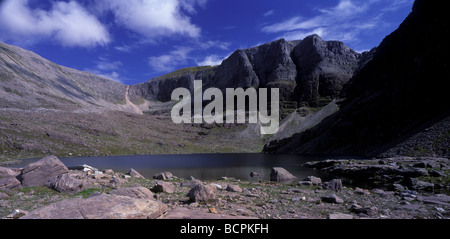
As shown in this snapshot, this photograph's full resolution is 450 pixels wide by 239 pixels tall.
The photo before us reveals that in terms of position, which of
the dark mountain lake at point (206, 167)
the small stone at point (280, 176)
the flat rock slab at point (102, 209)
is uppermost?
the flat rock slab at point (102, 209)

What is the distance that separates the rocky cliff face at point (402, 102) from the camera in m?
82.9

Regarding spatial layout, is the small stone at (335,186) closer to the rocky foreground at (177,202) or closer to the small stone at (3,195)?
the rocky foreground at (177,202)

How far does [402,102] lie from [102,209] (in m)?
120

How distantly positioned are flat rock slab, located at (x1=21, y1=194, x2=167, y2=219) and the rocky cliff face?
7012 cm

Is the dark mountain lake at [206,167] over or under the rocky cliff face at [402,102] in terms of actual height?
under

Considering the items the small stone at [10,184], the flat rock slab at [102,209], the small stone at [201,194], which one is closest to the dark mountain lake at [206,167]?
the small stone at [201,194]

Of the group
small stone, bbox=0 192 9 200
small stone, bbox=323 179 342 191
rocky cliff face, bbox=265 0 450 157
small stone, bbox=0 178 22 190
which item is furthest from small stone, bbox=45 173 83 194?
rocky cliff face, bbox=265 0 450 157

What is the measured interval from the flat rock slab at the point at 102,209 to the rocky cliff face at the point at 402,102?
70.1 meters

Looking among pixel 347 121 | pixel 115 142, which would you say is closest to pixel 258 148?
pixel 347 121

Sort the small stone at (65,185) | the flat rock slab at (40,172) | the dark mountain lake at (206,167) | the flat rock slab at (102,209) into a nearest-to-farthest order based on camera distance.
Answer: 1. the flat rock slab at (102,209)
2. the small stone at (65,185)
3. the flat rock slab at (40,172)
4. the dark mountain lake at (206,167)

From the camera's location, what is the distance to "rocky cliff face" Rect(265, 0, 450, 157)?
82.9m

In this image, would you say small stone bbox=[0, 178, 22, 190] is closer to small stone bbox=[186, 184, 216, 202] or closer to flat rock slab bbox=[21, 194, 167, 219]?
flat rock slab bbox=[21, 194, 167, 219]

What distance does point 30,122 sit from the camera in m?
126
